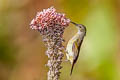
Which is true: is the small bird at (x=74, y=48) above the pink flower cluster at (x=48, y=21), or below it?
below

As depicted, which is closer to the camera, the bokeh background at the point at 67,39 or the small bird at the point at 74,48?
the small bird at the point at 74,48

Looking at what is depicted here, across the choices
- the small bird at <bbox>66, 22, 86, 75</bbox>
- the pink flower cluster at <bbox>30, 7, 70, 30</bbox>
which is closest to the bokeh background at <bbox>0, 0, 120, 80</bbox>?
the small bird at <bbox>66, 22, 86, 75</bbox>

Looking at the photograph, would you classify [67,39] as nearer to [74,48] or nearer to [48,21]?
[74,48]

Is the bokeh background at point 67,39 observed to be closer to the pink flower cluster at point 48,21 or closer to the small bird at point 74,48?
the small bird at point 74,48

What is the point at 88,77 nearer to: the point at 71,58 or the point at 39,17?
the point at 71,58

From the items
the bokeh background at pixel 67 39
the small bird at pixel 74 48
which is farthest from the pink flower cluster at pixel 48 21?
the bokeh background at pixel 67 39

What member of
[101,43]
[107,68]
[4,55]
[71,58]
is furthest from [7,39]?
[71,58]

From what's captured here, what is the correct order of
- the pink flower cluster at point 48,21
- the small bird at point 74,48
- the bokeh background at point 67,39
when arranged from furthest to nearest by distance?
the bokeh background at point 67,39, the small bird at point 74,48, the pink flower cluster at point 48,21

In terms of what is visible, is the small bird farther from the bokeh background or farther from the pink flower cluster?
the bokeh background

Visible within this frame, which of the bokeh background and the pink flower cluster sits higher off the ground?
the pink flower cluster
